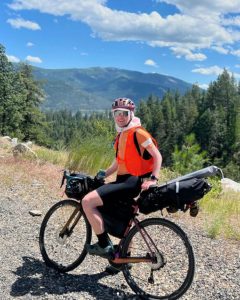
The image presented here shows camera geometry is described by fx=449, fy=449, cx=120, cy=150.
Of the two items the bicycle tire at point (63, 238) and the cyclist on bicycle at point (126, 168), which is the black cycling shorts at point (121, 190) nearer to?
the cyclist on bicycle at point (126, 168)

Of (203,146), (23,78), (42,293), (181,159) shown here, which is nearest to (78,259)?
(42,293)

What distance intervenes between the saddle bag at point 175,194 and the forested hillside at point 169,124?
6.75m

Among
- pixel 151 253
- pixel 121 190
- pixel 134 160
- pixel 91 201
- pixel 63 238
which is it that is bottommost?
pixel 63 238

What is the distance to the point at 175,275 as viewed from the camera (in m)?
4.98

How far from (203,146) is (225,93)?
18.9 metres

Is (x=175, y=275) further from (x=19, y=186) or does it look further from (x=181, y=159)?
(x=181, y=159)

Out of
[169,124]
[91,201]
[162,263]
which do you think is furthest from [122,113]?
[169,124]

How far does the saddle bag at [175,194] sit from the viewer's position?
4.64 m

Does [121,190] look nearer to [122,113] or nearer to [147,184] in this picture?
[147,184]

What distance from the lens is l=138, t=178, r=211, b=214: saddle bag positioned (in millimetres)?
4637

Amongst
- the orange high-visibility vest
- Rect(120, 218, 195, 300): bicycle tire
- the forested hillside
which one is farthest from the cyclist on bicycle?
the forested hillside

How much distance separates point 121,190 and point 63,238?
125 cm

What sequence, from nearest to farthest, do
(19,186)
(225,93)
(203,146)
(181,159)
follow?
(19,186), (181,159), (203,146), (225,93)

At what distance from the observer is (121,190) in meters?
5.00
